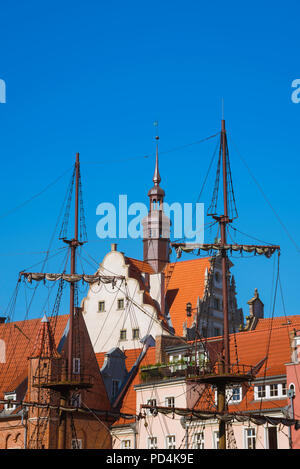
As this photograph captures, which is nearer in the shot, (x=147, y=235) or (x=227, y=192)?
(x=227, y=192)

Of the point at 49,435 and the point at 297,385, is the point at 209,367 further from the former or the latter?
the point at 49,435

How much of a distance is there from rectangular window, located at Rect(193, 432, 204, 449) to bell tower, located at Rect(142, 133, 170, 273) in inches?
1373

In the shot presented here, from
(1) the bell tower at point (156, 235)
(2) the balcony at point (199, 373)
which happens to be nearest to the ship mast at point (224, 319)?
(2) the balcony at point (199, 373)

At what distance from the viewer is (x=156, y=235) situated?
99938 millimetres

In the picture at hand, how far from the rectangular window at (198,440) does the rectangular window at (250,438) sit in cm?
325

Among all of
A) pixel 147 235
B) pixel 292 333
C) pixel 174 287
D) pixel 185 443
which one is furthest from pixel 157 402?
pixel 147 235

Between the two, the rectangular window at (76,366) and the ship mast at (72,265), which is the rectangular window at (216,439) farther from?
the rectangular window at (76,366)

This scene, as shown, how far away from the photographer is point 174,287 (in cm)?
9375

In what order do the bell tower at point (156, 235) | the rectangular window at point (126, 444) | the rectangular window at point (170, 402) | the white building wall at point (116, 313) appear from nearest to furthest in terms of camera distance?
the rectangular window at point (170, 402) < the rectangular window at point (126, 444) < the white building wall at point (116, 313) < the bell tower at point (156, 235)

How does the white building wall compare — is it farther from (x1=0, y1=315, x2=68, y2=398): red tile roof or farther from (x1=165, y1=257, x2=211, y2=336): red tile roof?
(x1=0, y1=315, x2=68, y2=398): red tile roof

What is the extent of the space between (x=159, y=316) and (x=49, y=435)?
2141cm

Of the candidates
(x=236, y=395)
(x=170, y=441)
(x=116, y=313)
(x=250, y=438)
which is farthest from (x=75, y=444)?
(x=116, y=313)

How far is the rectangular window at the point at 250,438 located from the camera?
2415 inches

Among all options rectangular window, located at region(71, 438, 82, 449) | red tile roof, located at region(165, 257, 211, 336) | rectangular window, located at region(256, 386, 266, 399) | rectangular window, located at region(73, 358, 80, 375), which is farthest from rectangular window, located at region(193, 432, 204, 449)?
red tile roof, located at region(165, 257, 211, 336)
